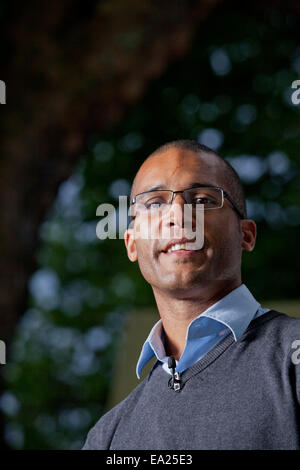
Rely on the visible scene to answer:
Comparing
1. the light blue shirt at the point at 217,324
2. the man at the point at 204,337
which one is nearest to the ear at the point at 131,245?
the man at the point at 204,337

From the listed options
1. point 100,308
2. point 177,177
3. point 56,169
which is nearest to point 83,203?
point 100,308

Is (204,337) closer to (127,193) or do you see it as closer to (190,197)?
(190,197)

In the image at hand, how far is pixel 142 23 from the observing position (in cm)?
160

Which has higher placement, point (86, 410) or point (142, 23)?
point (142, 23)

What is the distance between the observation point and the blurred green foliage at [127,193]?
9.05ft

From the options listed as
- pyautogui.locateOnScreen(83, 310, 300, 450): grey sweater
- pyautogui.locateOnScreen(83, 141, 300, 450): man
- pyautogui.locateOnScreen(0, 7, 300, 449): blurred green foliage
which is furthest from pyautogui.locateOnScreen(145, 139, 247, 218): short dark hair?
pyautogui.locateOnScreen(0, 7, 300, 449): blurred green foliage

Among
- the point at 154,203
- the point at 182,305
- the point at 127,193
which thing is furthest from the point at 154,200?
the point at 127,193

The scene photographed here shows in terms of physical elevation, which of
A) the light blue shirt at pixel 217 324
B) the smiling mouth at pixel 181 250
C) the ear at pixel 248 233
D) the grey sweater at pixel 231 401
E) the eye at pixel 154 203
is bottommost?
the grey sweater at pixel 231 401

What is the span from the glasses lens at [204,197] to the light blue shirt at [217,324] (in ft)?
0.29

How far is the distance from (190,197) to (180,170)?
0.03 meters

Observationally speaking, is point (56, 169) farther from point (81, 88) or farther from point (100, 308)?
point (100, 308)

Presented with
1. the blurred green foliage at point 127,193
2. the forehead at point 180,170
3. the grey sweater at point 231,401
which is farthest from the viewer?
the blurred green foliage at point 127,193

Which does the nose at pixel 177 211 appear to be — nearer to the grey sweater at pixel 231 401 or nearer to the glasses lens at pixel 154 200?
the glasses lens at pixel 154 200

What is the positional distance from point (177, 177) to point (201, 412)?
0.71 ft
